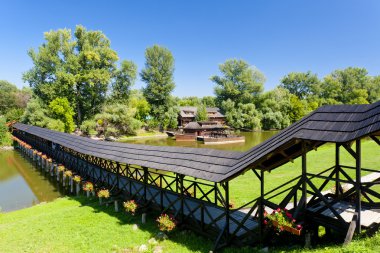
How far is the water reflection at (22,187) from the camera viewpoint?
1645 centimetres

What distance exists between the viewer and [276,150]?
19.8 ft

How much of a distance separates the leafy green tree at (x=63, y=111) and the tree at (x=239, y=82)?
36545 millimetres

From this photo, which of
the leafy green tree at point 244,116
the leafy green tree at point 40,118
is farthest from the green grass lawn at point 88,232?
the leafy green tree at point 244,116

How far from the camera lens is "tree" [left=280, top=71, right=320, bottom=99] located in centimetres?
7556

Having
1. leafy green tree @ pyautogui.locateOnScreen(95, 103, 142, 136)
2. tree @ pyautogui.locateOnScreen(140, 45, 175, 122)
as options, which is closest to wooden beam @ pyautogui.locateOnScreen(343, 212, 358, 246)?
leafy green tree @ pyautogui.locateOnScreen(95, 103, 142, 136)

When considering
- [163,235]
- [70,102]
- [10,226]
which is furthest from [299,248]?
[70,102]

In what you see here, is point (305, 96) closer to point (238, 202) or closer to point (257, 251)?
point (238, 202)

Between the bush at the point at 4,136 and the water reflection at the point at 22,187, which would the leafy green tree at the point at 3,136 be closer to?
the bush at the point at 4,136

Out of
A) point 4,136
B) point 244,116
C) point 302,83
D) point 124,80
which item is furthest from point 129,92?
point 302,83

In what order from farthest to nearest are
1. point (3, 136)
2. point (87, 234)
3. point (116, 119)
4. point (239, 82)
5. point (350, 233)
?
point (239, 82) < point (116, 119) < point (3, 136) < point (87, 234) < point (350, 233)

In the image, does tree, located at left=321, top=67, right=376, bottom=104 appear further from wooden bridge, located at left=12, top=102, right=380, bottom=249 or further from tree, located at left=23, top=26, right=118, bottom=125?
wooden bridge, located at left=12, top=102, right=380, bottom=249

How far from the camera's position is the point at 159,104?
195ft

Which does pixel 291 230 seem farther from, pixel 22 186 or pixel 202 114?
pixel 202 114

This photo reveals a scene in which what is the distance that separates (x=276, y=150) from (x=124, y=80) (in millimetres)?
44553
